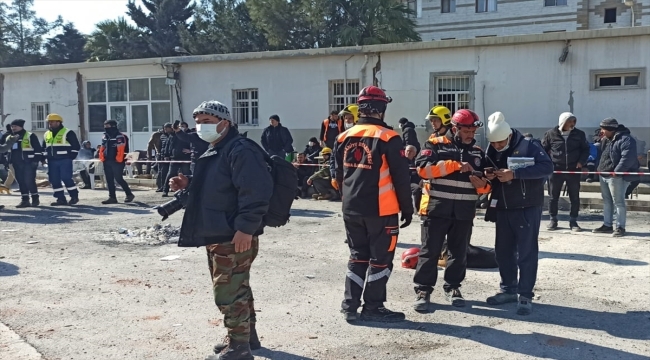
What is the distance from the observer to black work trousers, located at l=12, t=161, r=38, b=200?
44.4ft

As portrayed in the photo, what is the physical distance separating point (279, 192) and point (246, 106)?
56.4 feet

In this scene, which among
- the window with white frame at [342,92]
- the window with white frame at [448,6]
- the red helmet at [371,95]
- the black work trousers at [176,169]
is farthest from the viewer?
the window with white frame at [448,6]

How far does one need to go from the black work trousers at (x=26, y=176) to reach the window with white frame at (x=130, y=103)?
9.40 meters

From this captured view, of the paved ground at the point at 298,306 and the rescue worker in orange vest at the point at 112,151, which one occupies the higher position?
the rescue worker in orange vest at the point at 112,151

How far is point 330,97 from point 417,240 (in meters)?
10.7

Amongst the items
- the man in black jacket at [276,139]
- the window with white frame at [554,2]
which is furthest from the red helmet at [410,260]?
the window with white frame at [554,2]

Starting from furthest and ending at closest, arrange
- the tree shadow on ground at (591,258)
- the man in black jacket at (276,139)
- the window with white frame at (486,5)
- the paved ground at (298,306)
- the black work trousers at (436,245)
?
the window with white frame at (486,5) < the man in black jacket at (276,139) < the tree shadow on ground at (591,258) < the black work trousers at (436,245) < the paved ground at (298,306)

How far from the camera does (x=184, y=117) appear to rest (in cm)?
2253

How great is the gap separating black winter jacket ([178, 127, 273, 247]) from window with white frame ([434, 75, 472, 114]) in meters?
14.0

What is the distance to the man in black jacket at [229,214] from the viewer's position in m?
4.44

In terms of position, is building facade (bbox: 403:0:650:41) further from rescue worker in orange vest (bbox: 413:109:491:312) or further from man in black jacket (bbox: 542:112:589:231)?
rescue worker in orange vest (bbox: 413:109:491:312)

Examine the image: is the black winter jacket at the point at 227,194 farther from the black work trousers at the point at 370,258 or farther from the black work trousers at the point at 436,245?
the black work trousers at the point at 436,245

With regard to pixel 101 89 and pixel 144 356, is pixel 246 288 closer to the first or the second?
pixel 144 356

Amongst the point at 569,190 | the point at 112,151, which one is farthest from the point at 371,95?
the point at 112,151
